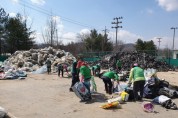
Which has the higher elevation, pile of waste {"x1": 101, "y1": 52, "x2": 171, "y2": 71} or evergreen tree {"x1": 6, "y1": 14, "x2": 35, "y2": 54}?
evergreen tree {"x1": 6, "y1": 14, "x2": 35, "y2": 54}

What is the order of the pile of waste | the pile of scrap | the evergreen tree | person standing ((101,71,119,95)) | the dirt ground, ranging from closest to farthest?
1. the dirt ground
2. person standing ((101,71,119,95))
3. the pile of scrap
4. the pile of waste
5. the evergreen tree

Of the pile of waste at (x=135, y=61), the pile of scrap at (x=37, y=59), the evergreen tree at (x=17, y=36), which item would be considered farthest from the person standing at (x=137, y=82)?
the evergreen tree at (x=17, y=36)

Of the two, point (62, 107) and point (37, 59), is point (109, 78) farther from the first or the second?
point (37, 59)

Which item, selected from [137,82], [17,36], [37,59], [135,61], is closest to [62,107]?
[137,82]

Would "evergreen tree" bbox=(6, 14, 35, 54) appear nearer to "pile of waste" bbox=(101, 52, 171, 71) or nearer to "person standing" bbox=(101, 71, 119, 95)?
"pile of waste" bbox=(101, 52, 171, 71)

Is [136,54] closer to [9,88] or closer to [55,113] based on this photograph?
[9,88]

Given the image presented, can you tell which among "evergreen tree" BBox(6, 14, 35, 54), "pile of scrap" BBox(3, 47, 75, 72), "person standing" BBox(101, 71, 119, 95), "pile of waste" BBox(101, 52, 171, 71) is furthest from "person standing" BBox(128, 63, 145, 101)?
"evergreen tree" BBox(6, 14, 35, 54)

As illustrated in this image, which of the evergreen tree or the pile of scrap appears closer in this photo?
the pile of scrap

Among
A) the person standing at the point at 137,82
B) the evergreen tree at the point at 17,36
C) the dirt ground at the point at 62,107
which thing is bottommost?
the dirt ground at the point at 62,107

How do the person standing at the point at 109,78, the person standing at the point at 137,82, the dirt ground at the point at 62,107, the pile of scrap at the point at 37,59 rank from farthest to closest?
the pile of scrap at the point at 37,59
the person standing at the point at 109,78
the person standing at the point at 137,82
the dirt ground at the point at 62,107

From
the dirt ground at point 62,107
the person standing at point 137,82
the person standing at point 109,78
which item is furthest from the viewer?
the person standing at point 109,78

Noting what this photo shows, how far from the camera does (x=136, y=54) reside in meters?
37.7

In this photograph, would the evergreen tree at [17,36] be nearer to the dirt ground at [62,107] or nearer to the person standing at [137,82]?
the dirt ground at [62,107]

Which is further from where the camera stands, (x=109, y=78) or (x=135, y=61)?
(x=135, y=61)
